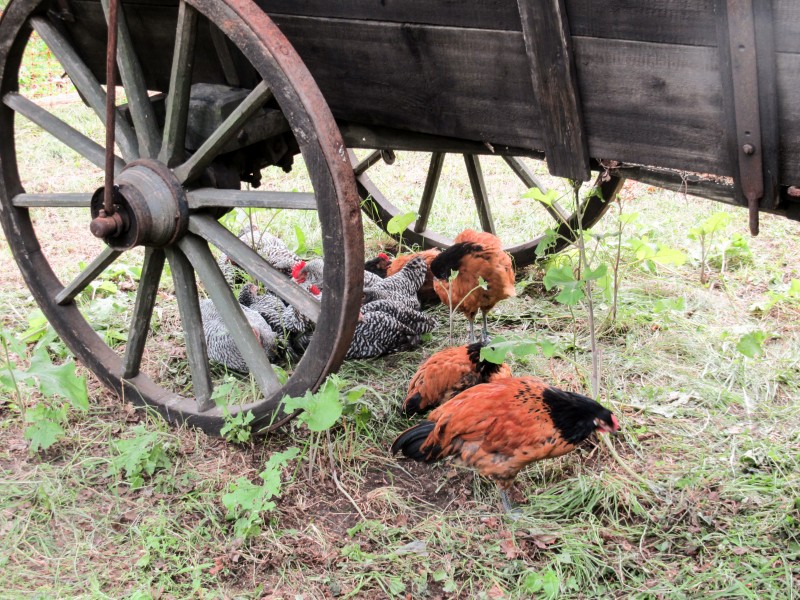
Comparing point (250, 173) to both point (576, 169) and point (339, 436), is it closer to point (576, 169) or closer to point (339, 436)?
point (339, 436)

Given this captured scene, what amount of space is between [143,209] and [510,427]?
1.53 meters

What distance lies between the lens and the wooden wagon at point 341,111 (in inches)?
80.3

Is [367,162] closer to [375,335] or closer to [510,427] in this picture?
[375,335]

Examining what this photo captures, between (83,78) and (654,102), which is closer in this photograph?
(654,102)

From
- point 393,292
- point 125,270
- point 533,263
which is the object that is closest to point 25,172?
point 125,270

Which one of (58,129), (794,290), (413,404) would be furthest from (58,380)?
(794,290)

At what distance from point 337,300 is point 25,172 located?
504 cm

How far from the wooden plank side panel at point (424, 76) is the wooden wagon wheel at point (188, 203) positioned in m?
0.26

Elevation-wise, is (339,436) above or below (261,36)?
below

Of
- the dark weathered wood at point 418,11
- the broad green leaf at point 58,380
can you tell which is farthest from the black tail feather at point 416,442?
the dark weathered wood at point 418,11

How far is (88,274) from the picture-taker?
3.28 meters

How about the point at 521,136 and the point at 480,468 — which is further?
the point at 480,468

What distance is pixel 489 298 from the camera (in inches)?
154

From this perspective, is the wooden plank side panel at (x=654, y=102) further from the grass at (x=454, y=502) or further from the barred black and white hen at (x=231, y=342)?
the barred black and white hen at (x=231, y=342)
